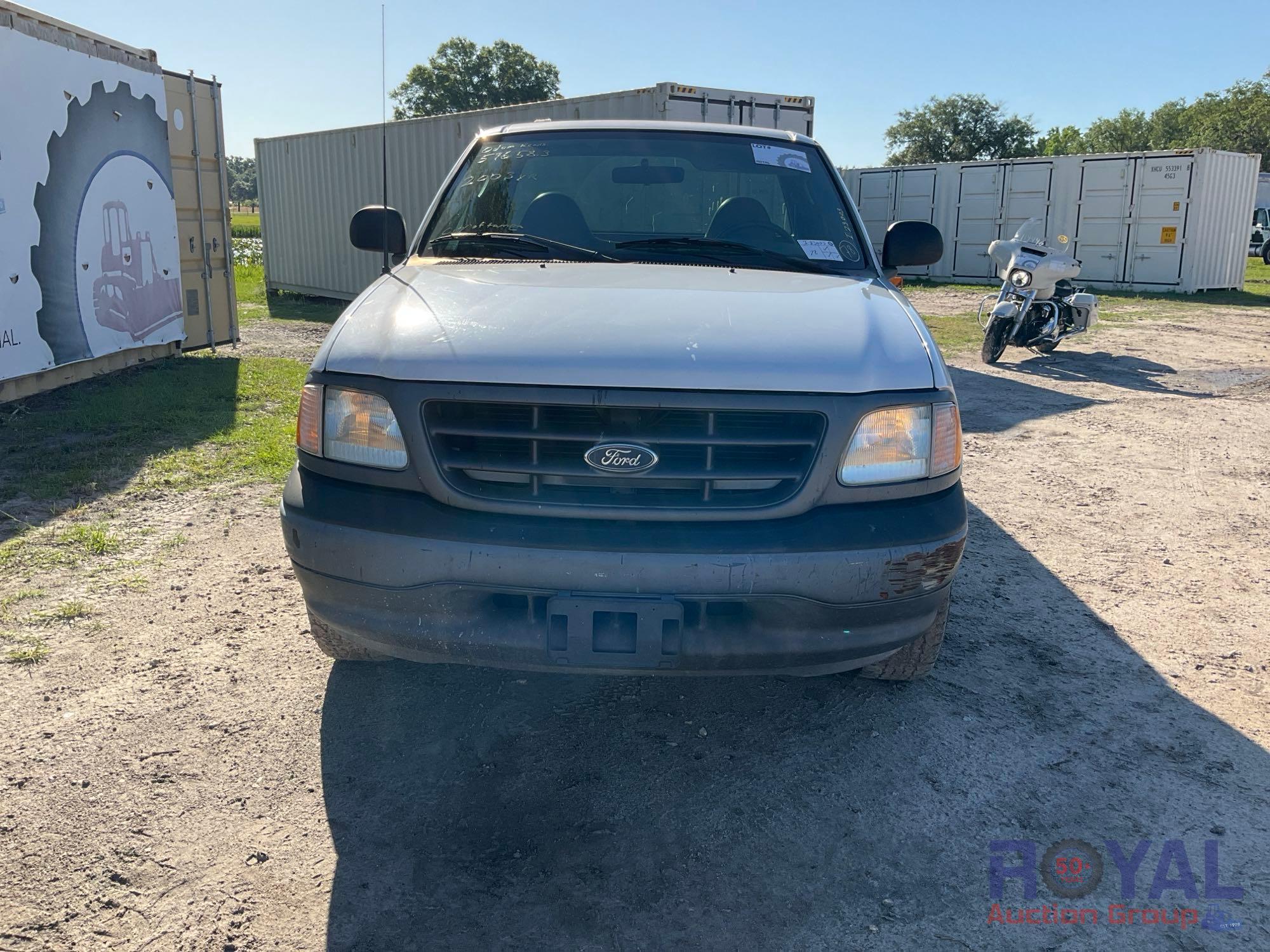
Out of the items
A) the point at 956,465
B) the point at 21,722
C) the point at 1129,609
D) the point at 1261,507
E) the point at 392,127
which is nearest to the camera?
the point at 956,465

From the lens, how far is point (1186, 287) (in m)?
20.3

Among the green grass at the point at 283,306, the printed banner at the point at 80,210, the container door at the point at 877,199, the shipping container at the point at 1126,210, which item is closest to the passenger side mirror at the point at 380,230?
the printed banner at the point at 80,210

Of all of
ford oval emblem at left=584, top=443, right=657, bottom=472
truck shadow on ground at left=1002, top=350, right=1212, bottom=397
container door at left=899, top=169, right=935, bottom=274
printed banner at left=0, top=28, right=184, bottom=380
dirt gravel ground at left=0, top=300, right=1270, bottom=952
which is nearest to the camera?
dirt gravel ground at left=0, top=300, right=1270, bottom=952

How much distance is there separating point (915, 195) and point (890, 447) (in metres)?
24.3

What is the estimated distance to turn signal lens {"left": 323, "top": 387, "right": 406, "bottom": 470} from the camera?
2557 millimetres

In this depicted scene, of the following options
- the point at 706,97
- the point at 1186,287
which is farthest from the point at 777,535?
the point at 1186,287

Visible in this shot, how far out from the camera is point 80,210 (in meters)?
7.93

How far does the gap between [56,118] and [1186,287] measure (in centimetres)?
2093

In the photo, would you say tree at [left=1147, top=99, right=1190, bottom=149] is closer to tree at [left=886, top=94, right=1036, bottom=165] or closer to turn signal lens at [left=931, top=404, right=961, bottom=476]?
tree at [left=886, top=94, right=1036, bottom=165]

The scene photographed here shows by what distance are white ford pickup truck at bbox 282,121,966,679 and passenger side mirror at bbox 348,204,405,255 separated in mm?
1248

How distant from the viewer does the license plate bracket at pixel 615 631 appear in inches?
92.1

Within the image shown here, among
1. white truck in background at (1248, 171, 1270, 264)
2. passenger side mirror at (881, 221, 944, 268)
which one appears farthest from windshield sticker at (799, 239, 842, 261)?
white truck in background at (1248, 171, 1270, 264)

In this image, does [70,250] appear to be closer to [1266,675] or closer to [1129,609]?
[1129,609]

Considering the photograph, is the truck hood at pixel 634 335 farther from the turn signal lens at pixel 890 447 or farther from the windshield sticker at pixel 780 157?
the windshield sticker at pixel 780 157
